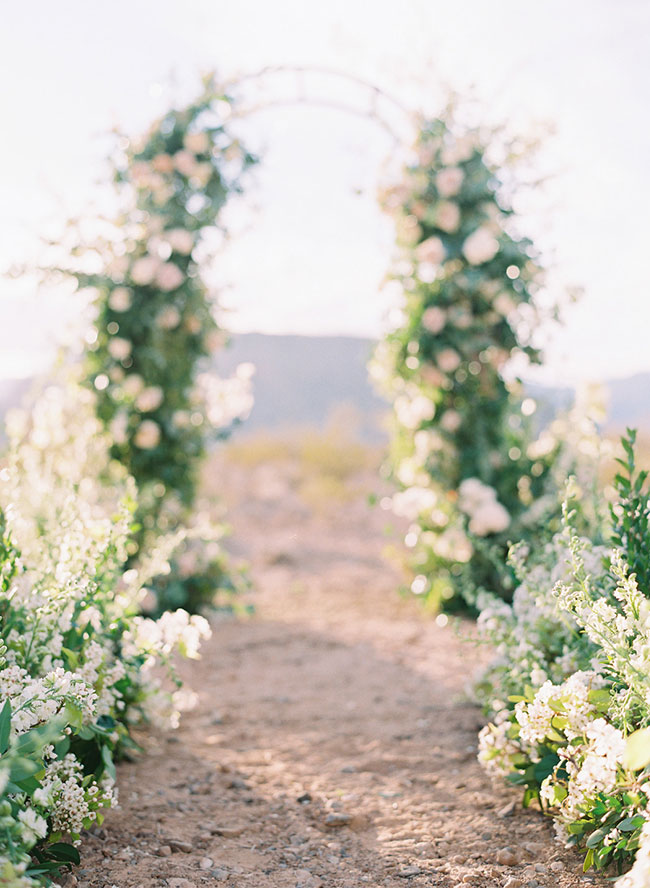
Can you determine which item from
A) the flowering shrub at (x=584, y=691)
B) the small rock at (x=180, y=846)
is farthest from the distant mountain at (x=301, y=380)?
the small rock at (x=180, y=846)

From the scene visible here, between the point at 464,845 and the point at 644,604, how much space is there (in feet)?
2.59

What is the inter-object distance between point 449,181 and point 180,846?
10.7ft

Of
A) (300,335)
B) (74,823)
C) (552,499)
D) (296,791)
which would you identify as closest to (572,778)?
(296,791)

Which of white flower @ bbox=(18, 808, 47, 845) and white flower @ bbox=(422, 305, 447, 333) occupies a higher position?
white flower @ bbox=(422, 305, 447, 333)

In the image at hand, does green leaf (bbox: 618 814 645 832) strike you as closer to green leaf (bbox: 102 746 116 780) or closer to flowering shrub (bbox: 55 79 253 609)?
green leaf (bbox: 102 746 116 780)

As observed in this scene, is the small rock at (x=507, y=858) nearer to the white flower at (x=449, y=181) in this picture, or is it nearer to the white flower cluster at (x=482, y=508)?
the white flower cluster at (x=482, y=508)

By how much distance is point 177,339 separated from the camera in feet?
13.9

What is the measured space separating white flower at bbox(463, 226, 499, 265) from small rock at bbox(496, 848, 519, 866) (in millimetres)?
2861

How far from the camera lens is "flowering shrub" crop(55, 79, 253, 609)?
406 cm

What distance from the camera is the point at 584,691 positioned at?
1.70 m

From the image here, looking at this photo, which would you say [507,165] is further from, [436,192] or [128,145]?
[128,145]

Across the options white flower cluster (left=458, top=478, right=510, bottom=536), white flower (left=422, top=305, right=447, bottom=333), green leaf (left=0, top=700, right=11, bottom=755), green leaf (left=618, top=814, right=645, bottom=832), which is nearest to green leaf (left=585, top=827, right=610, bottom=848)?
green leaf (left=618, top=814, right=645, bottom=832)

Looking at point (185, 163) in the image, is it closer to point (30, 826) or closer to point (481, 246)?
point (481, 246)

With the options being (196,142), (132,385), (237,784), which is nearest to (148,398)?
(132,385)
